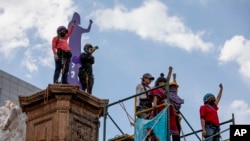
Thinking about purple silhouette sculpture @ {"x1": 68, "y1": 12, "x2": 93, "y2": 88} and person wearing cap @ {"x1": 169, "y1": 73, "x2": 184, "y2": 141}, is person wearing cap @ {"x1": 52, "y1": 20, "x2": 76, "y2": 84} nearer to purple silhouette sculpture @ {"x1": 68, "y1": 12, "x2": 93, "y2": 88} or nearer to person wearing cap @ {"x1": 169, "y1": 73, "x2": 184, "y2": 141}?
purple silhouette sculpture @ {"x1": 68, "y1": 12, "x2": 93, "y2": 88}

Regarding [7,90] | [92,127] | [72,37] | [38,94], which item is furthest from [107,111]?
[7,90]

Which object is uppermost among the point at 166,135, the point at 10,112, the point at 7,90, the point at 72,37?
the point at 7,90

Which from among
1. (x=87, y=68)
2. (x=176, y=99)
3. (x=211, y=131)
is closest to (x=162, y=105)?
(x=176, y=99)

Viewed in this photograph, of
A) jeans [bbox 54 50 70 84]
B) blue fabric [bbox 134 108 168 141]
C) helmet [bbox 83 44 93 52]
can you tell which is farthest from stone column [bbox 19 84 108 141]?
helmet [bbox 83 44 93 52]

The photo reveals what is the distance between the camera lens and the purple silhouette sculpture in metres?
19.7

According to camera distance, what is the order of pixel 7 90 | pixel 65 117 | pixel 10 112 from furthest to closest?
pixel 7 90
pixel 10 112
pixel 65 117

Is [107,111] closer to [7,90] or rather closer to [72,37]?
[72,37]

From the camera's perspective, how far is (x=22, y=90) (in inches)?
1580

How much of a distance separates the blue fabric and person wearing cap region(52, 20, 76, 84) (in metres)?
2.29

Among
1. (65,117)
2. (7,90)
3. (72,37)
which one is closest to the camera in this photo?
(65,117)

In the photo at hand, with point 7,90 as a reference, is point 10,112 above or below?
below

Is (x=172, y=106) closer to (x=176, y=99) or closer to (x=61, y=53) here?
(x=176, y=99)

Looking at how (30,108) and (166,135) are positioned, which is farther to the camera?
(30,108)

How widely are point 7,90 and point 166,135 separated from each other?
2349 cm
